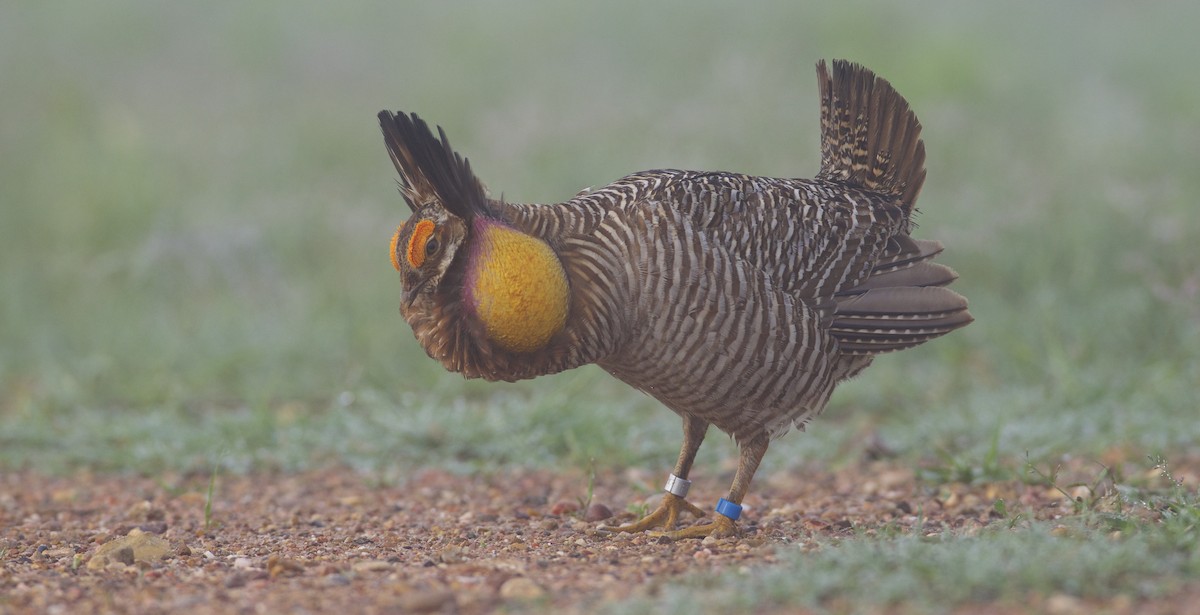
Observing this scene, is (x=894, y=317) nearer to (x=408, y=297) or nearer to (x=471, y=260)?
(x=471, y=260)

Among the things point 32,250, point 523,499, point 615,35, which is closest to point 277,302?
point 32,250

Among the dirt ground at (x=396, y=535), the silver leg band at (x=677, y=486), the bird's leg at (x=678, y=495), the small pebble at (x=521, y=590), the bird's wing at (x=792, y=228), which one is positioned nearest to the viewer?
the small pebble at (x=521, y=590)

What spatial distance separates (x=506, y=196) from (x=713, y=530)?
5176 millimetres

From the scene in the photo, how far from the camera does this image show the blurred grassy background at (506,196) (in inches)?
235

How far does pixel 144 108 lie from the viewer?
11.9 meters

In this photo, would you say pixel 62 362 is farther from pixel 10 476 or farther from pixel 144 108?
pixel 144 108

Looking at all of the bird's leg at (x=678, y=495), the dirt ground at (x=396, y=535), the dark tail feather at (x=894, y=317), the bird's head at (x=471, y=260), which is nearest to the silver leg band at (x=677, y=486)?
the bird's leg at (x=678, y=495)

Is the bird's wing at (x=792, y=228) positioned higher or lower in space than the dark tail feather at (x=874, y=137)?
lower

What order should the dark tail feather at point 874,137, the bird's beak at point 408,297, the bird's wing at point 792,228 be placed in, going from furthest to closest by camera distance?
the dark tail feather at point 874,137 < the bird's wing at point 792,228 < the bird's beak at point 408,297

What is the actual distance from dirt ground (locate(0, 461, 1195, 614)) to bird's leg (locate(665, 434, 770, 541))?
11 cm

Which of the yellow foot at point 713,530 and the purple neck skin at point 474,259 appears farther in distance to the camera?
the yellow foot at point 713,530

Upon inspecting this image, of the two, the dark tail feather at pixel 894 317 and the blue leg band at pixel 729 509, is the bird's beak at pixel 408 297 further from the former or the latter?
the dark tail feather at pixel 894 317

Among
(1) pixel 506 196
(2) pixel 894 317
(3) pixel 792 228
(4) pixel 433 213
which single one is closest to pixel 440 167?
(4) pixel 433 213

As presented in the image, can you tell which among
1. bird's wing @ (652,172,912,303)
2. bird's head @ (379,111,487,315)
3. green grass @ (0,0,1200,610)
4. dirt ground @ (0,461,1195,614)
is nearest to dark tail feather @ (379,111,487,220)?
bird's head @ (379,111,487,315)
